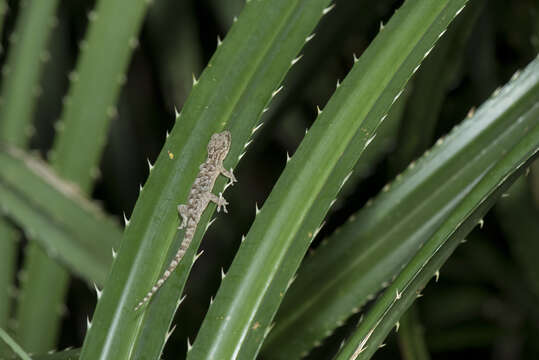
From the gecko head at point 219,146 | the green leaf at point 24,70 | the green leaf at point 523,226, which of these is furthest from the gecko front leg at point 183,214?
the green leaf at point 523,226

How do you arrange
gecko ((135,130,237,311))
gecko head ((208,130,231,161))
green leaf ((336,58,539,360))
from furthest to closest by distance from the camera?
gecko head ((208,130,231,161)) < gecko ((135,130,237,311)) < green leaf ((336,58,539,360))

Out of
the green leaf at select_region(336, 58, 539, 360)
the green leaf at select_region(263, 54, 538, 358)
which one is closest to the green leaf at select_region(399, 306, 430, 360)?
the green leaf at select_region(263, 54, 538, 358)

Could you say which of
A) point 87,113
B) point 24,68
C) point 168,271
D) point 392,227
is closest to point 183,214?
point 168,271

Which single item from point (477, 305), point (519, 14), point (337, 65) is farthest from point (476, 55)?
point (477, 305)

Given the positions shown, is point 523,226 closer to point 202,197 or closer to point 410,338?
point 410,338

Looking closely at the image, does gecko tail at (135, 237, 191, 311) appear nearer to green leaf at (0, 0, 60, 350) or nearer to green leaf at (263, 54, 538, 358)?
green leaf at (263, 54, 538, 358)
